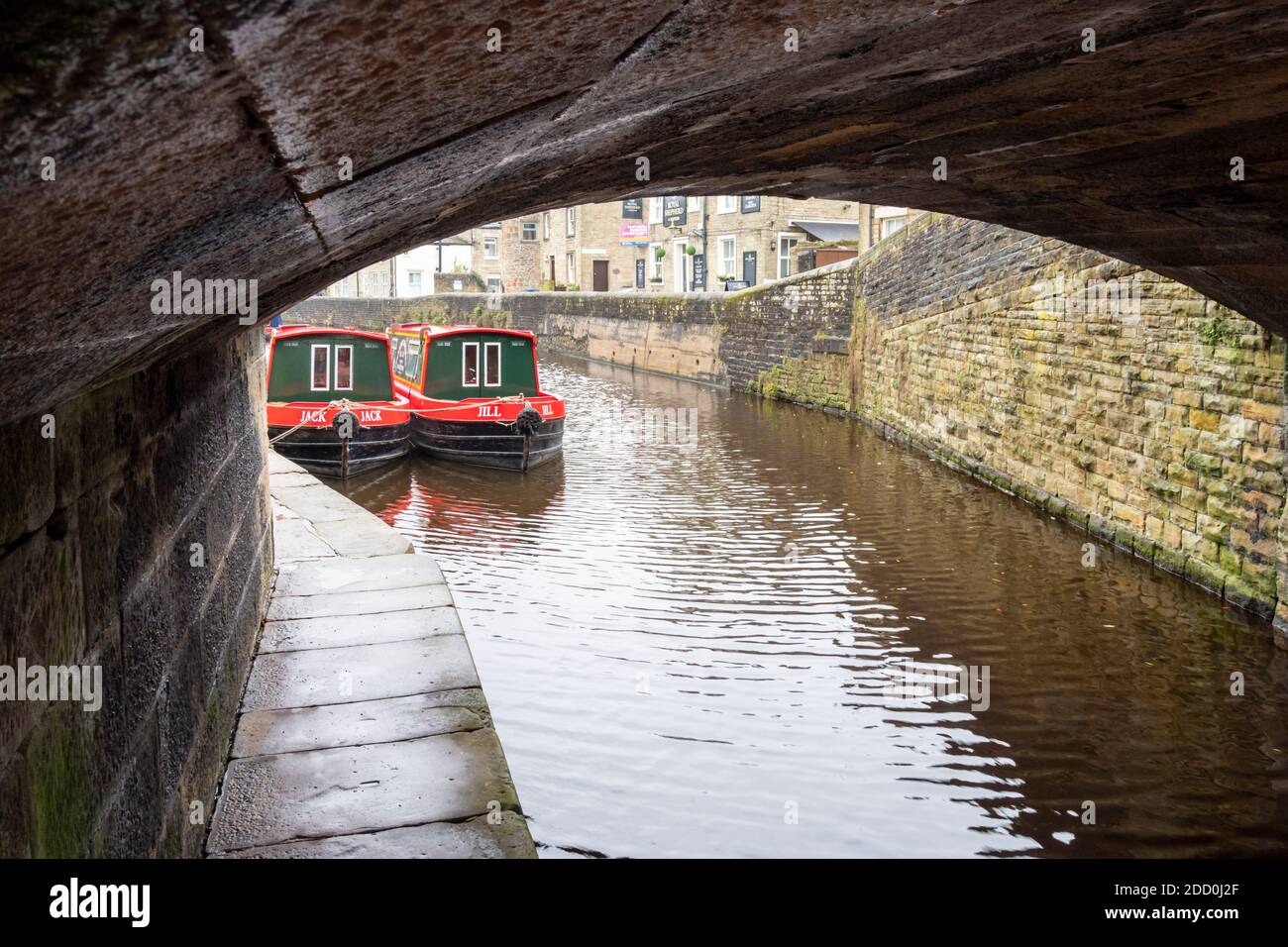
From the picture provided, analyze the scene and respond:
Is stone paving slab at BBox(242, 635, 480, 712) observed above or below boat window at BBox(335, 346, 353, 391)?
below

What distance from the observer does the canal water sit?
5.26 m

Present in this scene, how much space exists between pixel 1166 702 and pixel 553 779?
3.58 m

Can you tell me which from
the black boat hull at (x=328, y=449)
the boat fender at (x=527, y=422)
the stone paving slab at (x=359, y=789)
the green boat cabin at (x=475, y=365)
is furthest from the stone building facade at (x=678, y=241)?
the stone paving slab at (x=359, y=789)

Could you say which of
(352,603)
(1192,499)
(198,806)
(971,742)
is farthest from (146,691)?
(1192,499)

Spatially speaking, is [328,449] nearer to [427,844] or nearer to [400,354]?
[400,354]

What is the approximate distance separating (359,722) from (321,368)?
11.5m

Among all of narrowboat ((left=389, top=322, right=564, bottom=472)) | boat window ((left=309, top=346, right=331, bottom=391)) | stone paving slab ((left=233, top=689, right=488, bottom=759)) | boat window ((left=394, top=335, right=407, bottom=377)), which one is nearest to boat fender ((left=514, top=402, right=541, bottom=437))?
narrowboat ((left=389, top=322, right=564, bottom=472))

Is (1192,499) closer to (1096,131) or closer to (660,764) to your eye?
(660,764)

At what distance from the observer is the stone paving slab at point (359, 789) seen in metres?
4.11

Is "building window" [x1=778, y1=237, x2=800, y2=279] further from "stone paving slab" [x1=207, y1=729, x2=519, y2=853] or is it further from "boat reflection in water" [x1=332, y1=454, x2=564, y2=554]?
"stone paving slab" [x1=207, y1=729, x2=519, y2=853]

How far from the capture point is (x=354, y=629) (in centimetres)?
635

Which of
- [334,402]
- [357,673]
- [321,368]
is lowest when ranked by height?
[357,673]

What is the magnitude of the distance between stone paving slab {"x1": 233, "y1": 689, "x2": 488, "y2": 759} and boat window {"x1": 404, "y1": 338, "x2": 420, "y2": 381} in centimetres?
1257

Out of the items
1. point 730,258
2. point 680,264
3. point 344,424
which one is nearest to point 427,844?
point 344,424
